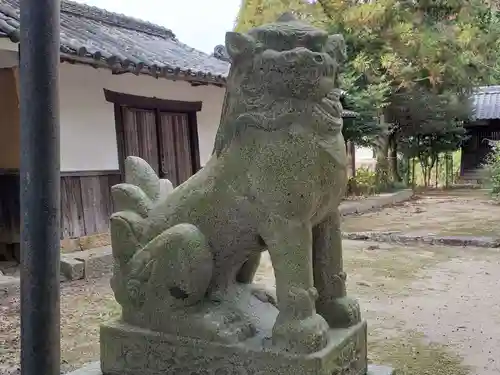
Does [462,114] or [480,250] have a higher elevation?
[462,114]

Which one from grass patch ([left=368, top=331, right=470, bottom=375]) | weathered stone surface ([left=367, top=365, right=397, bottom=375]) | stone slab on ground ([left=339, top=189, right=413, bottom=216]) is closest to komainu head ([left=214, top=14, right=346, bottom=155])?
weathered stone surface ([left=367, top=365, right=397, bottom=375])

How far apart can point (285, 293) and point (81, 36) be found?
5.90m

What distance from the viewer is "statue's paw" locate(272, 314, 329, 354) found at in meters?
1.99

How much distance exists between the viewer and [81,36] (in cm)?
712

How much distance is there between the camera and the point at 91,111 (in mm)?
7426

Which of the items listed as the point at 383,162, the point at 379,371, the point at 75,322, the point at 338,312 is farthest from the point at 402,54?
the point at 338,312

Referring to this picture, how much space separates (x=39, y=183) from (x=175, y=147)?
655cm

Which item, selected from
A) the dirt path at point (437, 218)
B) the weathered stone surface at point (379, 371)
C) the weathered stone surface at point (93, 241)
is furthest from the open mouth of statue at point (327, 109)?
the dirt path at point (437, 218)

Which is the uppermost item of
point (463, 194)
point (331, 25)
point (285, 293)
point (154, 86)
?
point (331, 25)

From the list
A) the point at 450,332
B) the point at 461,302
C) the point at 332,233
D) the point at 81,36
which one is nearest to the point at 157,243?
the point at 332,233

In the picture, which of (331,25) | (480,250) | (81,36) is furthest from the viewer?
(331,25)

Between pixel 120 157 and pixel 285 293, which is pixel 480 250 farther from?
pixel 285 293

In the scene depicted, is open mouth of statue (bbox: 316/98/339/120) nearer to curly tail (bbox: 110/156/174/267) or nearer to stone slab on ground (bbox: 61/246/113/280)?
curly tail (bbox: 110/156/174/267)

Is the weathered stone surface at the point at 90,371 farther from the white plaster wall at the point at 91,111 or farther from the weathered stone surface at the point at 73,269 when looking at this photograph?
the white plaster wall at the point at 91,111
